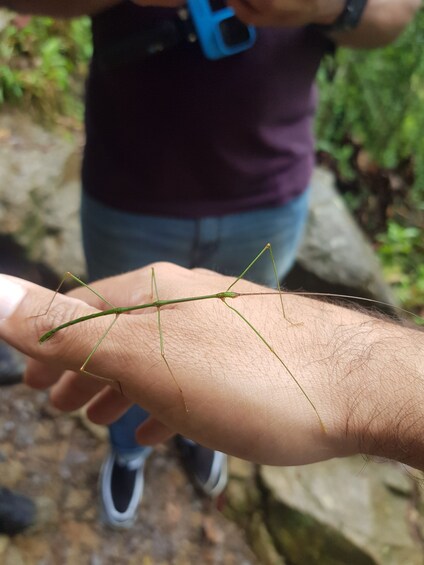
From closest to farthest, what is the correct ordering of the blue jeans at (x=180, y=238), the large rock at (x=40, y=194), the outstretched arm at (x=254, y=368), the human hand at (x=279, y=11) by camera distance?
the outstretched arm at (x=254, y=368) → the human hand at (x=279, y=11) → the blue jeans at (x=180, y=238) → the large rock at (x=40, y=194)

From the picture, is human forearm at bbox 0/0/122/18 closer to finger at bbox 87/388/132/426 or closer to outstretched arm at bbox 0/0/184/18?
outstretched arm at bbox 0/0/184/18

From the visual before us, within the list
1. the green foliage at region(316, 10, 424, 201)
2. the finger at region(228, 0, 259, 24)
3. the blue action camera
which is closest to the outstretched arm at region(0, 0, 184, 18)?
the blue action camera

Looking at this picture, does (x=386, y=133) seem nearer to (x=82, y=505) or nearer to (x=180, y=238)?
(x=180, y=238)

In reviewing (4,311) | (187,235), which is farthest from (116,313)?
(187,235)

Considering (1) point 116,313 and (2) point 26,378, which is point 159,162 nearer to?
(1) point 116,313

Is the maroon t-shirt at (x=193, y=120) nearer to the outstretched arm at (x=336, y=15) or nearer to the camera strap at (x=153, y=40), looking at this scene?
the camera strap at (x=153, y=40)

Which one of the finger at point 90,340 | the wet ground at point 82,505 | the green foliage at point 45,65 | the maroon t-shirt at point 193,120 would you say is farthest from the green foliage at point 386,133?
the finger at point 90,340
